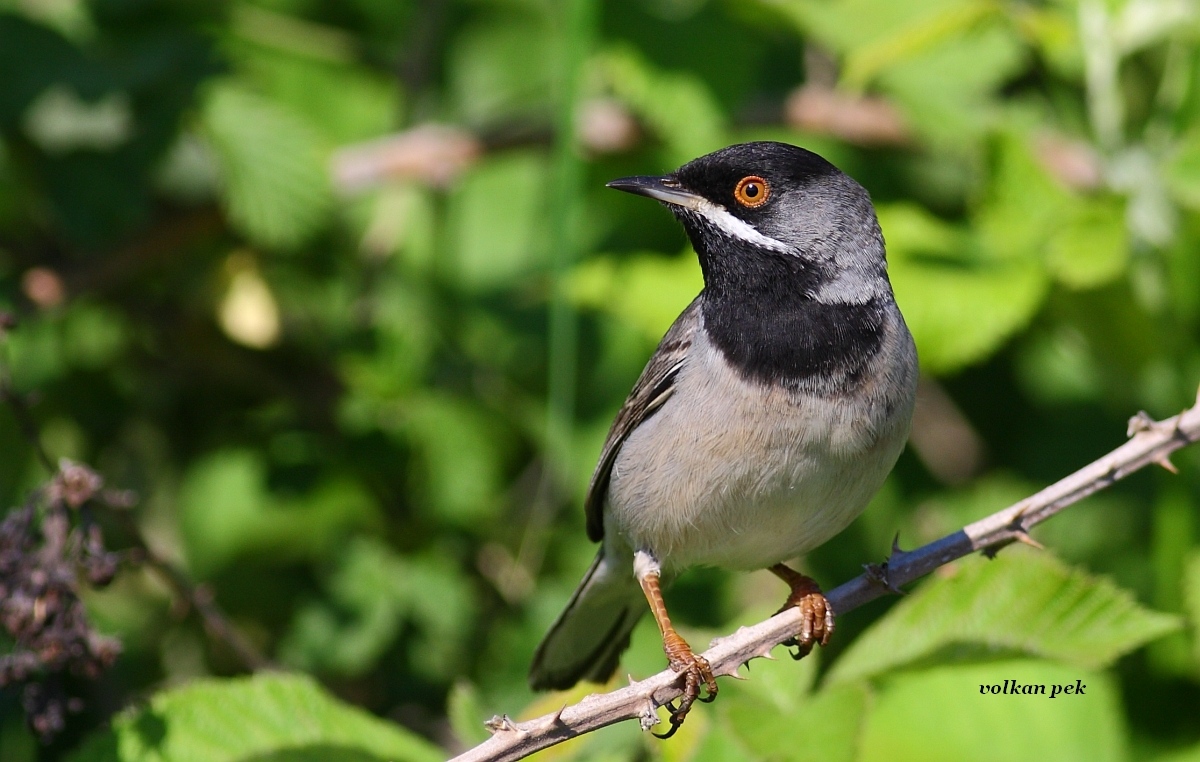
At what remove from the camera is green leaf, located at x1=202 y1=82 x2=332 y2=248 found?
15.3 feet

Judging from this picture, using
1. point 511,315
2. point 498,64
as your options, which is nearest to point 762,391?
point 511,315

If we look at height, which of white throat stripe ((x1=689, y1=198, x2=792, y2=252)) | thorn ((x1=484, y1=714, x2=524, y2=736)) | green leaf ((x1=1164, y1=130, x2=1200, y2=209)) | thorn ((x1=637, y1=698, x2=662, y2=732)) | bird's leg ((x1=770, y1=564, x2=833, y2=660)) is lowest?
thorn ((x1=484, y1=714, x2=524, y2=736))

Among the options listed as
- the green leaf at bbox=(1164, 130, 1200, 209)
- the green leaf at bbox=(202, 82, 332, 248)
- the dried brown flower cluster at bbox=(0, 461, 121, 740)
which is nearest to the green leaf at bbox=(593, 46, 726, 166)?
the green leaf at bbox=(202, 82, 332, 248)

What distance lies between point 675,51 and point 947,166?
5.96 ft

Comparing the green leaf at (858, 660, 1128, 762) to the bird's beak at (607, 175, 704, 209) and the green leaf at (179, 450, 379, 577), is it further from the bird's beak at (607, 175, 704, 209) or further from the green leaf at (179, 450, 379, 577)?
the green leaf at (179, 450, 379, 577)

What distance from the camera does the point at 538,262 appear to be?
19.4 feet

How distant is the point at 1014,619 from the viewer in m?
3.44

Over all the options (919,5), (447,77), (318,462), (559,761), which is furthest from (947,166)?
(559,761)

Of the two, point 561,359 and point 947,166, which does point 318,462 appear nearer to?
point 561,359

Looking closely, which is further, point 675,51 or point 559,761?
point 675,51

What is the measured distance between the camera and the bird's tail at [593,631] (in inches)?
155

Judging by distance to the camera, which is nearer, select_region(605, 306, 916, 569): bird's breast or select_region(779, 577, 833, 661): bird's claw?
select_region(605, 306, 916, 569): bird's breast

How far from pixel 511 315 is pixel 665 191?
1.98 metres

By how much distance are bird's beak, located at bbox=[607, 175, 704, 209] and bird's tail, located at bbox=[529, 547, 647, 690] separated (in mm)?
1130
